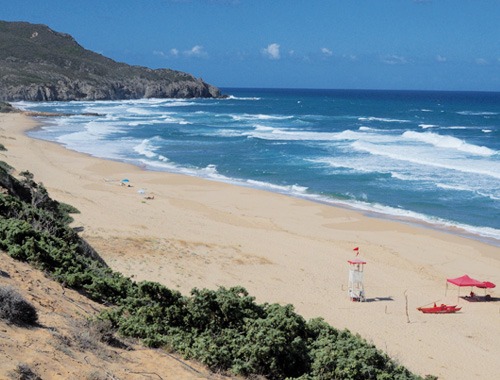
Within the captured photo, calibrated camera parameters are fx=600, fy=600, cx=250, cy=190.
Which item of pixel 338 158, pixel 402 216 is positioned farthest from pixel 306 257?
pixel 338 158

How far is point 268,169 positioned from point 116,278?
2767cm

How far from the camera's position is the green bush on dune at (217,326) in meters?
7.60

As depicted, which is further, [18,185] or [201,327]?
[18,185]

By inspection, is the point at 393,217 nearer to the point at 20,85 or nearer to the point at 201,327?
the point at 201,327

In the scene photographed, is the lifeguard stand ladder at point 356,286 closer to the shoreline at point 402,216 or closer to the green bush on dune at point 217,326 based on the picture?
the green bush on dune at point 217,326

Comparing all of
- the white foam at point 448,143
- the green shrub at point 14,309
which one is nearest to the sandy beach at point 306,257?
the green shrub at point 14,309

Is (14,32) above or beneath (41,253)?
above

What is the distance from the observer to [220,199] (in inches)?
1115

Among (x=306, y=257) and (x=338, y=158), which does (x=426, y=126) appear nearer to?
(x=338, y=158)

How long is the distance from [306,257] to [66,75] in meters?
115

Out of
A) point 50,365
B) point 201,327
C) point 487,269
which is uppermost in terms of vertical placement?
point 50,365

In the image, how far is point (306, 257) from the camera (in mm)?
18969

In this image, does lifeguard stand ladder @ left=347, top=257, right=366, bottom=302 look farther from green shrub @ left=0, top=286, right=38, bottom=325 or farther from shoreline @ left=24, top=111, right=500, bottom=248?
green shrub @ left=0, top=286, right=38, bottom=325

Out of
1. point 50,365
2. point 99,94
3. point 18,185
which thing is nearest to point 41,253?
point 50,365
